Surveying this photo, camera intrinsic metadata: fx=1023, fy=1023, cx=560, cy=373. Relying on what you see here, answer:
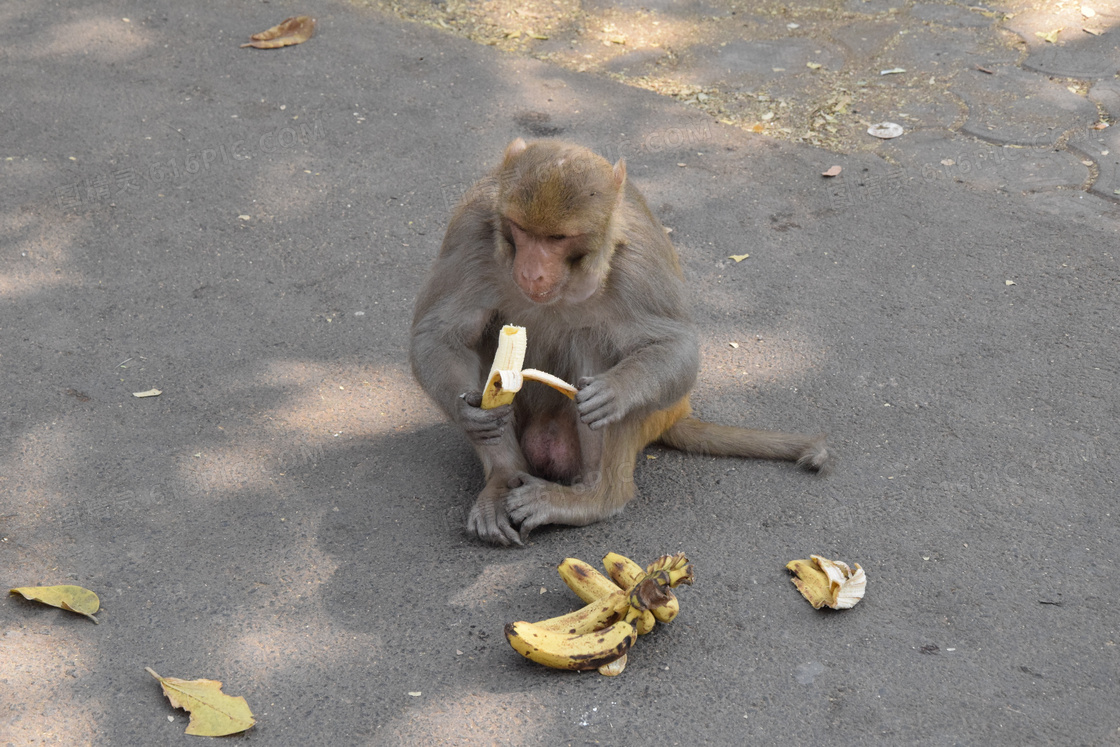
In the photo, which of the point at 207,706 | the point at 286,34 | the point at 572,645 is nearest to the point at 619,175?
the point at 572,645

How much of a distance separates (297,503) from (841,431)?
6.51ft

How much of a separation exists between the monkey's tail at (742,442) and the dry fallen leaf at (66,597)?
6.29 feet

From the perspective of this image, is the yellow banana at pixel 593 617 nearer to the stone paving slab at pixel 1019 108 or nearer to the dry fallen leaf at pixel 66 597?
the dry fallen leaf at pixel 66 597

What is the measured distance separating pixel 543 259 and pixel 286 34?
4.32 metres

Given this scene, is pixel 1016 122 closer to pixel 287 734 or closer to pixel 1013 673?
pixel 1013 673

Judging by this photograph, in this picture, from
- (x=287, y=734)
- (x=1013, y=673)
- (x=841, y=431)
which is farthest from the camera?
(x=841, y=431)

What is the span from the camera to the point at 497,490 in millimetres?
3363

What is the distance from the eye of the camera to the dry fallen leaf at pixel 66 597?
110 inches

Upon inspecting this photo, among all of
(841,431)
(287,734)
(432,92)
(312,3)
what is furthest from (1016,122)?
(287,734)

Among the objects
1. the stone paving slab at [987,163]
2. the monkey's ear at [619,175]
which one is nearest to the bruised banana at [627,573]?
the monkey's ear at [619,175]

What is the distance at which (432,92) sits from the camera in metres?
6.09

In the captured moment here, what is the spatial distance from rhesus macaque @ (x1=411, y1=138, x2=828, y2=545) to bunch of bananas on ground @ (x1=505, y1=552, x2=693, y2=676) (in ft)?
1.47

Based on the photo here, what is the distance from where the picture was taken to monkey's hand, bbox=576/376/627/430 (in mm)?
3064

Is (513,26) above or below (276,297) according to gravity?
above
